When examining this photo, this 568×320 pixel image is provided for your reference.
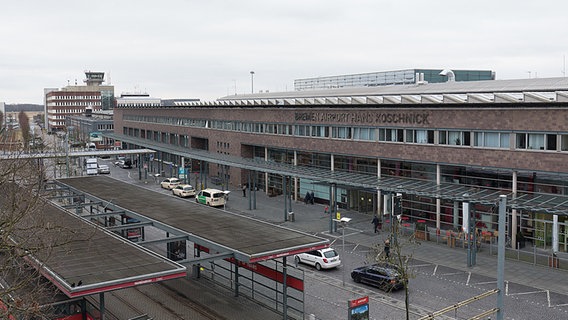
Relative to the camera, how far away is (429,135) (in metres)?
41.7

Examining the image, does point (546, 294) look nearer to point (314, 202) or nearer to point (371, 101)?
point (371, 101)

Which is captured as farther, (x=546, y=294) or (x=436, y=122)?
(x=436, y=122)

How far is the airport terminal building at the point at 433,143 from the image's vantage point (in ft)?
113

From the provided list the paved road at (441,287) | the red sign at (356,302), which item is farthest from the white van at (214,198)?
the red sign at (356,302)

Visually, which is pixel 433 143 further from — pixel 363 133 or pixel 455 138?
pixel 363 133

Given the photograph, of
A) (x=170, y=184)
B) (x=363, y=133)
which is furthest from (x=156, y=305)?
(x=170, y=184)

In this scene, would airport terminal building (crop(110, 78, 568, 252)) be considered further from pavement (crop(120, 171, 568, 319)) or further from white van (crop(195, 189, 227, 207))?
white van (crop(195, 189, 227, 207))

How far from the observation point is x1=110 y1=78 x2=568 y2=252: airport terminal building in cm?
3450

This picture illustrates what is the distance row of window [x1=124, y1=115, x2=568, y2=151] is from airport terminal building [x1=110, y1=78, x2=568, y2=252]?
70 millimetres

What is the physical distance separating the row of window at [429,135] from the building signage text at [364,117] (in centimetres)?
63

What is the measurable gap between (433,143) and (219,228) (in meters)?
20.5

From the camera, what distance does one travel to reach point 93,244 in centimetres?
2361

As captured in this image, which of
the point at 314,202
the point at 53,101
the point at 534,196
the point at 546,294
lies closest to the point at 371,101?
the point at 314,202

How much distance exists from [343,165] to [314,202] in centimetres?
606
